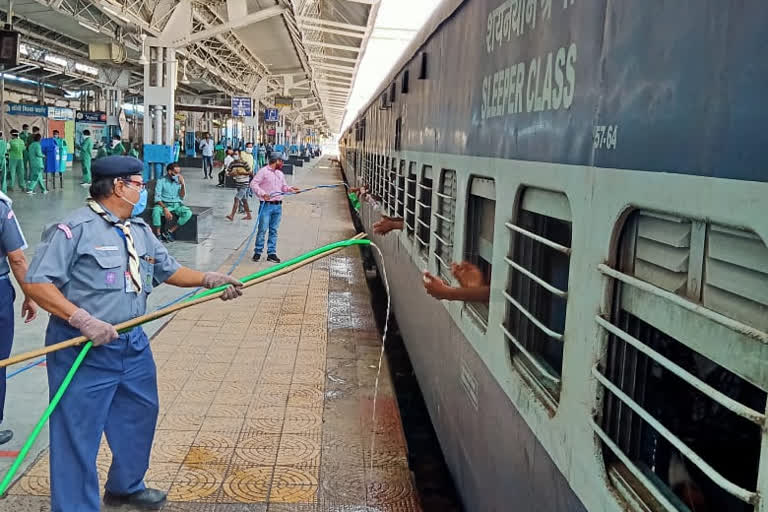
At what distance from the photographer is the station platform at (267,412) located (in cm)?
449

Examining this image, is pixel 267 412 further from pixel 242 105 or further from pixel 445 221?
pixel 242 105

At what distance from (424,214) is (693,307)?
4521mm

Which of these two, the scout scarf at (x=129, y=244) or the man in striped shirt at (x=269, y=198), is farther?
the man in striped shirt at (x=269, y=198)

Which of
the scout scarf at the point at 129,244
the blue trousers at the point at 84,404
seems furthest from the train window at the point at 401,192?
the blue trousers at the point at 84,404

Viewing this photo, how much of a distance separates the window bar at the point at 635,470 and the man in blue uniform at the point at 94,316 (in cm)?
242

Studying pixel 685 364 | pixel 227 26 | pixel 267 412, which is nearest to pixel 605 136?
pixel 685 364

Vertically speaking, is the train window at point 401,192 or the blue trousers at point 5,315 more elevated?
the train window at point 401,192

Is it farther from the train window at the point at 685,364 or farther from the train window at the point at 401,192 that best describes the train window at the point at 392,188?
the train window at the point at 685,364

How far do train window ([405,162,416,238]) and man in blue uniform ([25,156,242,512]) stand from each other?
2.94m

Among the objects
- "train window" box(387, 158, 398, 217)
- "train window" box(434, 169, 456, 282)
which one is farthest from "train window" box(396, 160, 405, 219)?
"train window" box(434, 169, 456, 282)

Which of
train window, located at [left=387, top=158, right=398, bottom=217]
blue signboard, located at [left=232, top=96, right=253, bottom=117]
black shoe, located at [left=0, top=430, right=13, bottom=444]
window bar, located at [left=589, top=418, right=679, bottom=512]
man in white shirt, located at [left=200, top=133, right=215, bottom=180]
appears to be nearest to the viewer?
window bar, located at [left=589, top=418, right=679, bottom=512]

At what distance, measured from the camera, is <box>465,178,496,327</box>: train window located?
3766 mm

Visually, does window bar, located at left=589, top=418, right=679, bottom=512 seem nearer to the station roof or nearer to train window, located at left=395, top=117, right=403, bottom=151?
train window, located at left=395, top=117, right=403, bottom=151

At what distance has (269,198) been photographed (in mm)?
12141
